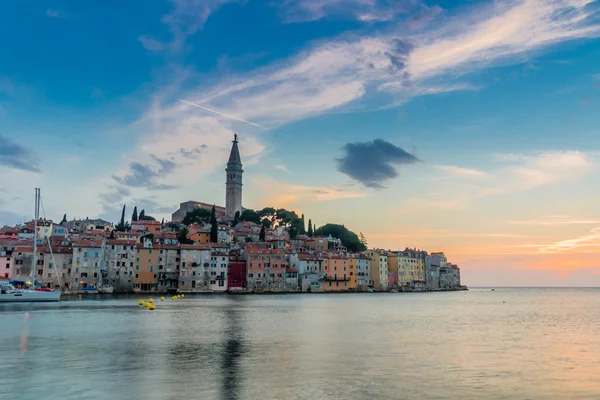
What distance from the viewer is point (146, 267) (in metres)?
90.7

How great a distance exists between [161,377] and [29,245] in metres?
79.6

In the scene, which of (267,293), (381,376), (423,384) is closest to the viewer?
(423,384)

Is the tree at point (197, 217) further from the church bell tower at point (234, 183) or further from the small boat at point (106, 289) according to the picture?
the small boat at point (106, 289)

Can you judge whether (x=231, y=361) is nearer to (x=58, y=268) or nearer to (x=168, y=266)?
(x=58, y=268)

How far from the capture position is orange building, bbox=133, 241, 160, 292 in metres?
90.1

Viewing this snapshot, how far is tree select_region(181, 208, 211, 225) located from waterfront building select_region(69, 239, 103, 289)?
5164 centimetres

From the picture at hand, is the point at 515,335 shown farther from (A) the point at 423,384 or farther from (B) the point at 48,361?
(B) the point at 48,361

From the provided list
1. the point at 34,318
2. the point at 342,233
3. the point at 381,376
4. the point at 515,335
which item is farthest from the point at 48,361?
the point at 342,233

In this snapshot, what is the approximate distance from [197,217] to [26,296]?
255 feet

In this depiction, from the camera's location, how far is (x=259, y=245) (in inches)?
4210

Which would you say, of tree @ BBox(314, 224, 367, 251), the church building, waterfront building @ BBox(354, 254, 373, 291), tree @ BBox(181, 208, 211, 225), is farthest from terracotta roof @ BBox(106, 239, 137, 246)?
the church building

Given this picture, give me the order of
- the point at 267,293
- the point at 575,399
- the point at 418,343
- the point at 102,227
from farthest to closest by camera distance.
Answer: the point at 102,227 → the point at 267,293 → the point at 418,343 → the point at 575,399

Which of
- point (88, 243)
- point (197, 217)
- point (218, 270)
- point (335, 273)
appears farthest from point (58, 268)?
point (197, 217)

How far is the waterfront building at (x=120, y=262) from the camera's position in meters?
87.8
